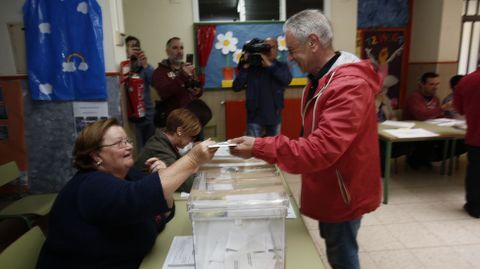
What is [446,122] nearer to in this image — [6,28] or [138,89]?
[138,89]

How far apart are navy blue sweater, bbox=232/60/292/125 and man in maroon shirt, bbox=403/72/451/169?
1740 mm

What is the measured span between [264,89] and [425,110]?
202 cm

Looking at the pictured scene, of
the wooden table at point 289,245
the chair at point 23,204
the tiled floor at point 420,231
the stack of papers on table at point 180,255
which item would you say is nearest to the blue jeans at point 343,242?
the wooden table at point 289,245

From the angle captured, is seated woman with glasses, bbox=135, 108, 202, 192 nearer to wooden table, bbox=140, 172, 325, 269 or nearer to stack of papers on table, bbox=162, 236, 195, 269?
wooden table, bbox=140, 172, 325, 269

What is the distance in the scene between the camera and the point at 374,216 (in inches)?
119

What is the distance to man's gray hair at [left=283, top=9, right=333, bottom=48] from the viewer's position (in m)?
1.29

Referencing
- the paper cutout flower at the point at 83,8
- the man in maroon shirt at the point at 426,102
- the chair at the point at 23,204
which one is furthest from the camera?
the man in maroon shirt at the point at 426,102

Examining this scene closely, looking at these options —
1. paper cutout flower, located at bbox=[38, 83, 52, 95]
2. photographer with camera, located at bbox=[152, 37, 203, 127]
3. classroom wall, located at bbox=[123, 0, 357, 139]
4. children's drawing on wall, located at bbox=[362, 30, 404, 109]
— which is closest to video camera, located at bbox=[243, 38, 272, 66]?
photographer with camera, located at bbox=[152, 37, 203, 127]

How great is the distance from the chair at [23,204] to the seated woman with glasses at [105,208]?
3.87 ft

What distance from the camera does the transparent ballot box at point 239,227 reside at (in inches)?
40.6

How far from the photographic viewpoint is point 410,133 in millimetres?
3285

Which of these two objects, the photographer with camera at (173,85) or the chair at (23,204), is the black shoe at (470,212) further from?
the chair at (23,204)

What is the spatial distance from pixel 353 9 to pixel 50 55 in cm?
381

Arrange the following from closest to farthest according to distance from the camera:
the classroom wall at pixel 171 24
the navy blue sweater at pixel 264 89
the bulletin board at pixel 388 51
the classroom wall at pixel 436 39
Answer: the navy blue sweater at pixel 264 89, the classroom wall at pixel 171 24, the classroom wall at pixel 436 39, the bulletin board at pixel 388 51
